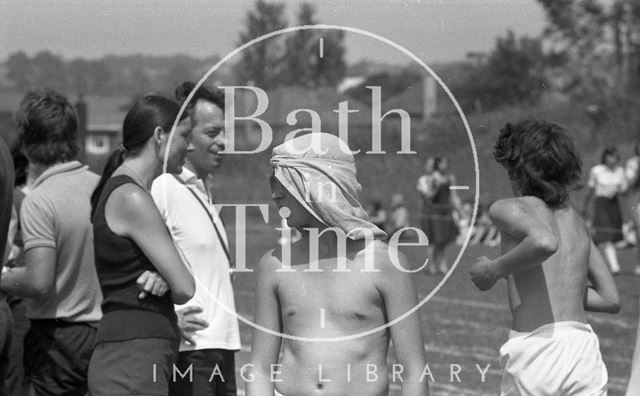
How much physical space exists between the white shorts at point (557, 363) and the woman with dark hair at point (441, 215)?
9.15m

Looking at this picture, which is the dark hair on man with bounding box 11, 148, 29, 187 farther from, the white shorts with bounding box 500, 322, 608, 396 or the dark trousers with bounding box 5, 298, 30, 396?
the white shorts with bounding box 500, 322, 608, 396

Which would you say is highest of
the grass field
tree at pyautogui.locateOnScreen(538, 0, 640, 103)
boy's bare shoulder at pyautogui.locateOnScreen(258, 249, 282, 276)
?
tree at pyautogui.locateOnScreen(538, 0, 640, 103)

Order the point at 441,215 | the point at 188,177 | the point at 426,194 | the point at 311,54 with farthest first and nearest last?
the point at 441,215 → the point at 426,194 → the point at 311,54 → the point at 188,177

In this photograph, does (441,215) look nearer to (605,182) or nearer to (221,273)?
(605,182)

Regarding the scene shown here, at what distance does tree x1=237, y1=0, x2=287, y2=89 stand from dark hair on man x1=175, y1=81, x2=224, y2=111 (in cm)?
55

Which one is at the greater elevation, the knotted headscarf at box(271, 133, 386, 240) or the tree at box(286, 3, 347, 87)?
the tree at box(286, 3, 347, 87)

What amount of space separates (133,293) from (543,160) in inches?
62.1

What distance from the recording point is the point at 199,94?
16.3ft

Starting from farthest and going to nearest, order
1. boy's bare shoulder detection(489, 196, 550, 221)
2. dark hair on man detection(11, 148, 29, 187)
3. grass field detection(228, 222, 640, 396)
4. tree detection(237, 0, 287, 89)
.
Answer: grass field detection(228, 222, 640, 396), dark hair on man detection(11, 148, 29, 187), tree detection(237, 0, 287, 89), boy's bare shoulder detection(489, 196, 550, 221)

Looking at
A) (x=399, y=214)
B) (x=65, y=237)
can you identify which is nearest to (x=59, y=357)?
(x=65, y=237)

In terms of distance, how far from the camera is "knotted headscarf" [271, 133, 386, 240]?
350 centimetres

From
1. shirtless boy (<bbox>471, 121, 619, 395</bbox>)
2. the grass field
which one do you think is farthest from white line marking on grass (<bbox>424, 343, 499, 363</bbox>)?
shirtless boy (<bbox>471, 121, 619, 395</bbox>)

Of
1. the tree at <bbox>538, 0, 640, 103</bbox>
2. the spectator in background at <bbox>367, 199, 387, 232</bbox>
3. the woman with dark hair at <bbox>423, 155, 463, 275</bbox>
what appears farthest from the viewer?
the tree at <bbox>538, 0, 640, 103</bbox>

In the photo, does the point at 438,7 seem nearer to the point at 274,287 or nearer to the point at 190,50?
the point at 190,50
